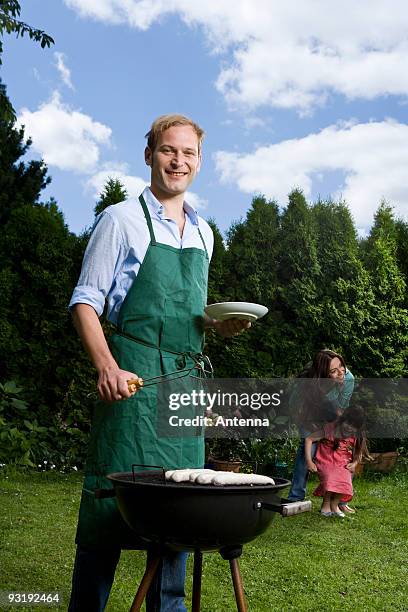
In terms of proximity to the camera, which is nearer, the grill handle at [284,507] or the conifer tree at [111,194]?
the grill handle at [284,507]

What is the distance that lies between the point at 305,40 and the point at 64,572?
15.8ft

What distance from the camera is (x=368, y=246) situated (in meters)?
7.45

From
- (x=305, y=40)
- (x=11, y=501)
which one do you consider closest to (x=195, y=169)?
(x=11, y=501)

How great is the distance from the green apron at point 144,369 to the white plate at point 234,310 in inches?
2.1

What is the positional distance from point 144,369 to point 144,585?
0.56m

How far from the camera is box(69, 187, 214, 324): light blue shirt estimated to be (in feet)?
6.66

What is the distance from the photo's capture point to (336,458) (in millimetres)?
5145

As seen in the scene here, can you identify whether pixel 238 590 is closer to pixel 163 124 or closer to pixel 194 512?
pixel 194 512

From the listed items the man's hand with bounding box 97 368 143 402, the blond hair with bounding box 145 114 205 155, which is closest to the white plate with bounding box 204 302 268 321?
the man's hand with bounding box 97 368 143 402

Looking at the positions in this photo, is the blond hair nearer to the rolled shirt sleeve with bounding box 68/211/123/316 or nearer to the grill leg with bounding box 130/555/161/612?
the rolled shirt sleeve with bounding box 68/211/123/316

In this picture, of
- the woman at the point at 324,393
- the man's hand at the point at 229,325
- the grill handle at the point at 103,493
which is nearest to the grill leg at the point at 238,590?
the grill handle at the point at 103,493

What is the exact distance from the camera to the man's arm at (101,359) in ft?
6.09

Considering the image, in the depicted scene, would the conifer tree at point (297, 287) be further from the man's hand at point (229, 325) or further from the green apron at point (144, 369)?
the green apron at point (144, 369)

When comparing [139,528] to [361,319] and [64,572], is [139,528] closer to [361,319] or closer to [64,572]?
[64,572]
